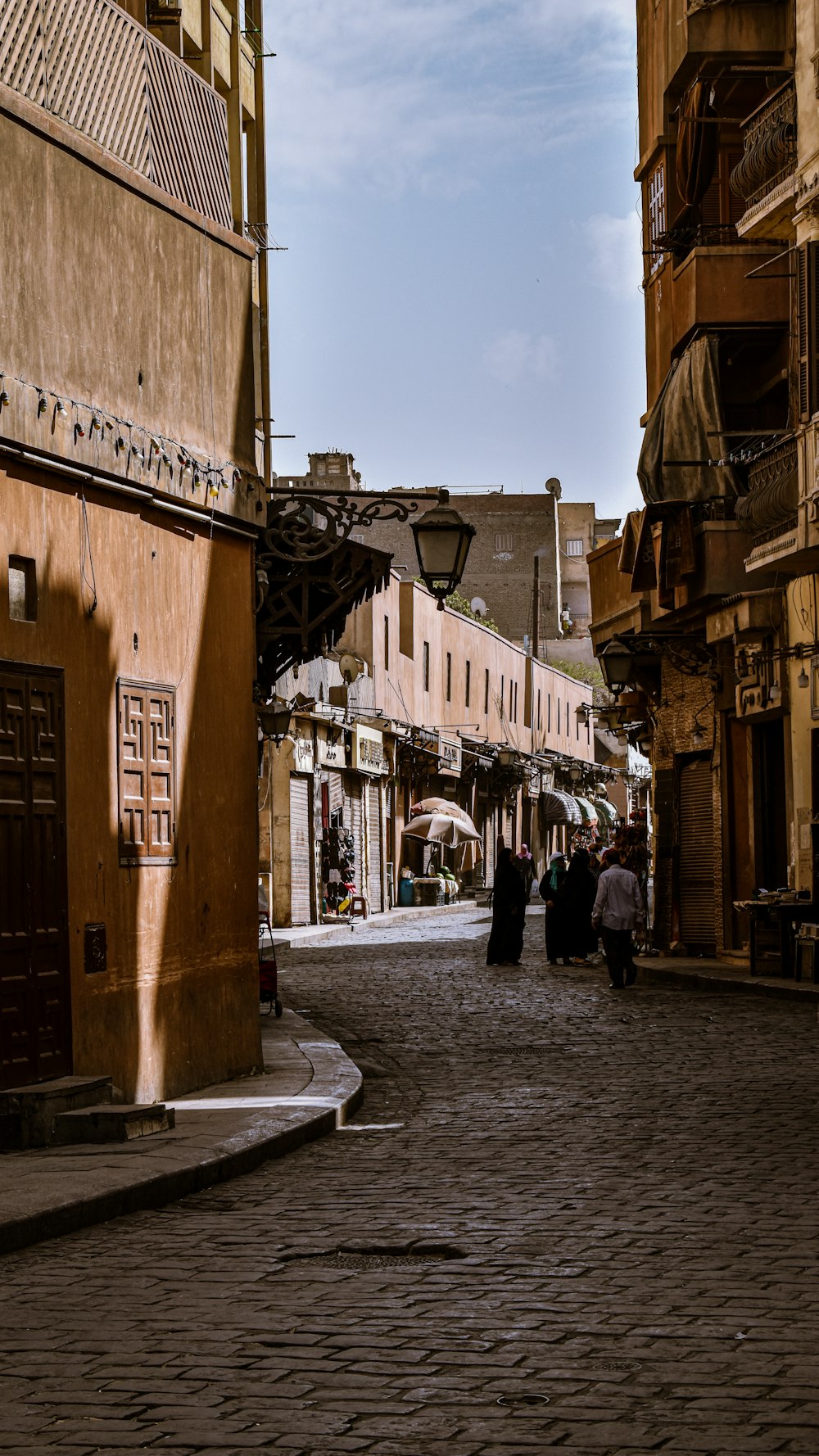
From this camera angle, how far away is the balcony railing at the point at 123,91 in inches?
431

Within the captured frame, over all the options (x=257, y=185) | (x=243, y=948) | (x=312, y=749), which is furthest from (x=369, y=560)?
(x=312, y=749)

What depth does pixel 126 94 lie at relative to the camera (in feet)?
39.9

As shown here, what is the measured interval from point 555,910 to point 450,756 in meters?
25.9

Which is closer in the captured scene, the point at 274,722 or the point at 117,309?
the point at 117,309

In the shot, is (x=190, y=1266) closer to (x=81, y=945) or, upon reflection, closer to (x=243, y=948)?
(x=81, y=945)

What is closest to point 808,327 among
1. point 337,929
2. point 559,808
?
point 337,929

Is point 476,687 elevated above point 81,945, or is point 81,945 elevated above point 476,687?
point 476,687

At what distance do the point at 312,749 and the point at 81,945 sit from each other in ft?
90.4

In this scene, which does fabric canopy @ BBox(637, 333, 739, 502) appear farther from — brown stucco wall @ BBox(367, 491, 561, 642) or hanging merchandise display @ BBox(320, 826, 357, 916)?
brown stucco wall @ BBox(367, 491, 561, 642)

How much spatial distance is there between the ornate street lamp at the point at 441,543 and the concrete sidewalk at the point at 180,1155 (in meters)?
3.63

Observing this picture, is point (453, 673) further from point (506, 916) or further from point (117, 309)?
point (117, 309)

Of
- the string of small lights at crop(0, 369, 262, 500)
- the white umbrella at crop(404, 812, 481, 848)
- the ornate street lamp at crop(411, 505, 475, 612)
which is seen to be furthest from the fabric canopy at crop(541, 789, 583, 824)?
the string of small lights at crop(0, 369, 262, 500)

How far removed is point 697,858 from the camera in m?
28.1

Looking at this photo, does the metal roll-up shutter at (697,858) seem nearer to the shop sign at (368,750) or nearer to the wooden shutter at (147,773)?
the shop sign at (368,750)
